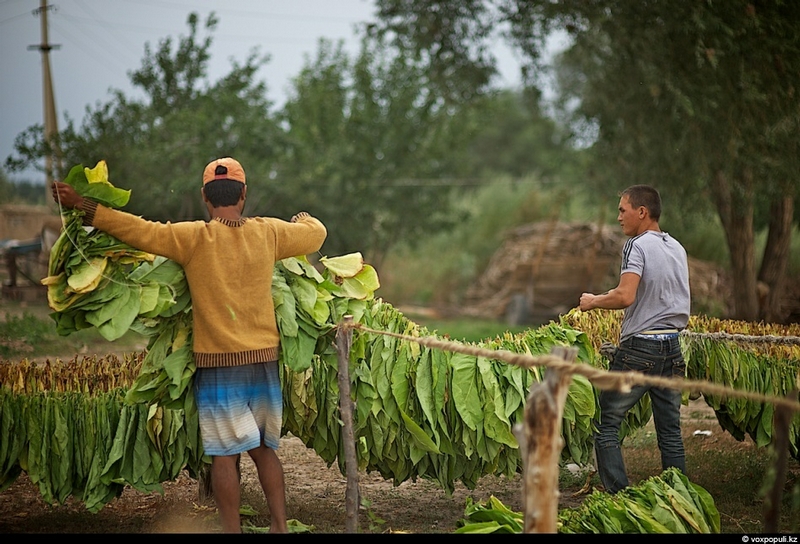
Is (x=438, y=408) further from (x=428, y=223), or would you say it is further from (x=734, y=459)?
(x=428, y=223)

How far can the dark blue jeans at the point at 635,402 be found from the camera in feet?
14.9

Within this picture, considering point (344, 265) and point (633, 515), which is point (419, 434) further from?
point (633, 515)

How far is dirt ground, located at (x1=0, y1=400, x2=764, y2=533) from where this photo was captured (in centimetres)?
455

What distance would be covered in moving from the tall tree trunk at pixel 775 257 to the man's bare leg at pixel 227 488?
10830mm

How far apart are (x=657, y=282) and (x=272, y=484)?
7.74 feet

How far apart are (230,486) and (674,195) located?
32.4 ft

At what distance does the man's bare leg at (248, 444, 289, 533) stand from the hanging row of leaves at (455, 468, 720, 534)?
2.77 ft

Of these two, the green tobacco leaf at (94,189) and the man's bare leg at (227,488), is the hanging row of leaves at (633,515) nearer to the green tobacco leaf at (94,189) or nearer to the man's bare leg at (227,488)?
the man's bare leg at (227,488)

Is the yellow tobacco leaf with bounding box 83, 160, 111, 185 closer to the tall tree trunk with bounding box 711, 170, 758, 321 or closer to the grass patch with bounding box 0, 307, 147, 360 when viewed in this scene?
the grass patch with bounding box 0, 307, 147, 360

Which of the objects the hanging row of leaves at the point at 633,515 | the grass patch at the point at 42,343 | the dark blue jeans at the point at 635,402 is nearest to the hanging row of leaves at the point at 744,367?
the dark blue jeans at the point at 635,402

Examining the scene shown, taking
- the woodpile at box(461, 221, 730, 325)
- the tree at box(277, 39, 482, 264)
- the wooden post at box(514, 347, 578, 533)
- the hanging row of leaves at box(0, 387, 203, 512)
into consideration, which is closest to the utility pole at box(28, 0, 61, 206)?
the tree at box(277, 39, 482, 264)

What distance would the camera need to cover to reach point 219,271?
3.64 meters

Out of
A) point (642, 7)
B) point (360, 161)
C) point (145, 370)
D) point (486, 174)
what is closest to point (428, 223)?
point (360, 161)

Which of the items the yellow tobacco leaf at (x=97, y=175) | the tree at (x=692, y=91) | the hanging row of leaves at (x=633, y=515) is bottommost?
the hanging row of leaves at (x=633, y=515)
